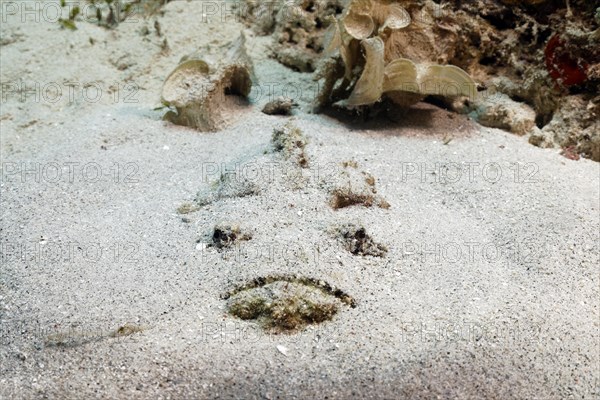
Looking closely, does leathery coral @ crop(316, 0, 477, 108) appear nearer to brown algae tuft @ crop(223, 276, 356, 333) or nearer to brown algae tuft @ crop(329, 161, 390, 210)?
brown algae tuft @ crop(329, 161, 390, 210)

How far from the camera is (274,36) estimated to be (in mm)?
5977

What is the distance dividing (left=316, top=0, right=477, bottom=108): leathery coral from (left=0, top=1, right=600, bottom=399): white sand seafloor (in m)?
0.27

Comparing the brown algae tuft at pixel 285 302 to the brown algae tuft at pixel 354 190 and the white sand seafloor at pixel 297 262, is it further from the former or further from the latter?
the brown algae tuft at pixel 354 190

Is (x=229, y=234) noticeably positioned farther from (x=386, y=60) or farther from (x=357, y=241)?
(x=386, y=60)

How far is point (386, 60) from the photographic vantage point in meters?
4.72

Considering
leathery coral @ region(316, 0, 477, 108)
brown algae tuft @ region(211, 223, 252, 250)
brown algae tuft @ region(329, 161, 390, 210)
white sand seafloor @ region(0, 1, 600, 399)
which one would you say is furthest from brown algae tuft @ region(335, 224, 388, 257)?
leathery coral @ region(316, 0, 477, 108)

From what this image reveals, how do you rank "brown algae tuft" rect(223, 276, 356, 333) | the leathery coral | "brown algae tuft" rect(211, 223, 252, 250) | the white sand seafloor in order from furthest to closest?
the leathery coral < "brown algae tuft" rect(211, 223, 252, 250) < "brown algae tuft" rect(223, 276, 356, 333) < the white sand seafloor

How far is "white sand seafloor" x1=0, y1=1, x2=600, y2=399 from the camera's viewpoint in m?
2.46

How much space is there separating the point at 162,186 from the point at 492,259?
2074 mm

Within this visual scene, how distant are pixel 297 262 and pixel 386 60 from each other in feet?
7.77

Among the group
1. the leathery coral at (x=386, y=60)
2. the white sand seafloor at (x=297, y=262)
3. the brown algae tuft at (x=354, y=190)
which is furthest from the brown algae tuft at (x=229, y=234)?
the leathery coral at (x=386, y=60)

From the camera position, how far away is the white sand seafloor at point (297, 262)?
246 centimetres

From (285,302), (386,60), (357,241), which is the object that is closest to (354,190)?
(357,241)

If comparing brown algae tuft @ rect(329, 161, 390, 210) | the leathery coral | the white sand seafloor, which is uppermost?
the leathery coral
